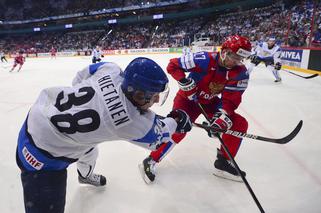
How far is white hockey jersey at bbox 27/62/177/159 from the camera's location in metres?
1.18

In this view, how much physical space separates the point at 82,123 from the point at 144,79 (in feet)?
1.24

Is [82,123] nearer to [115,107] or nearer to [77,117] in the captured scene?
[77,117]

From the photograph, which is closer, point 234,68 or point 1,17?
point 234,68

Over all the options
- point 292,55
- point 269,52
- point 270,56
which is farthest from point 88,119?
point 292,55

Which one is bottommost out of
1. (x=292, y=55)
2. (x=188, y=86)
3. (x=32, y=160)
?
(x=292, y=55)

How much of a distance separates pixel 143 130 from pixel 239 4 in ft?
75.7

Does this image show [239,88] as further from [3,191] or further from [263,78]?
[263,78]

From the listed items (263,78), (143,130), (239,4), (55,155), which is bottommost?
(263,78)

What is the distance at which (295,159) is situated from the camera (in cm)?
→ 261

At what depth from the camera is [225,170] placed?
234 centimetres

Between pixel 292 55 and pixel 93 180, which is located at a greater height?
pixel 292 55

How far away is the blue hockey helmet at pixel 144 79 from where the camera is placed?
1176mm

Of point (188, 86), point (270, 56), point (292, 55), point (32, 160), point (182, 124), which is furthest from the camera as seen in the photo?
point (292, 55)

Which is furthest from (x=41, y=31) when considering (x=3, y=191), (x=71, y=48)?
(x=3, y=191)
